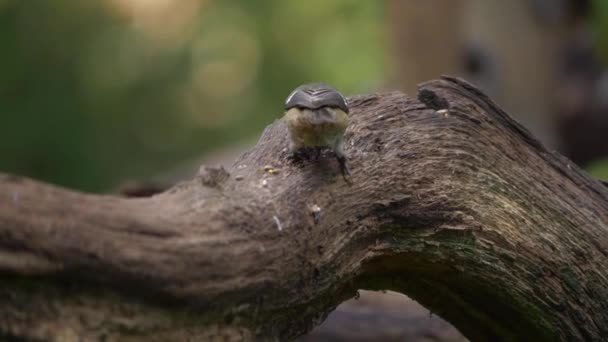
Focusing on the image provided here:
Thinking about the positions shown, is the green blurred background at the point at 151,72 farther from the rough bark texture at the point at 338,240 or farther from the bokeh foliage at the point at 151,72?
the rough bark texture at the point at 338,240

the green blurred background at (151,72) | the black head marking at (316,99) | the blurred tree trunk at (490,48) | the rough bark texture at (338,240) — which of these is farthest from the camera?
the green blurred background at (151,72)

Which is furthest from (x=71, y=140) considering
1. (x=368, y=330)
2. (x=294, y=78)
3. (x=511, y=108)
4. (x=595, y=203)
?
(x=595, y=203)

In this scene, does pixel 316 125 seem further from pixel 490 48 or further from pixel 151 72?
pixel 151 72

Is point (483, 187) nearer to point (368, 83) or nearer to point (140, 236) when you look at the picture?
point (140, 236)

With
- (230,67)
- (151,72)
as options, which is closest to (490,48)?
(230,67)

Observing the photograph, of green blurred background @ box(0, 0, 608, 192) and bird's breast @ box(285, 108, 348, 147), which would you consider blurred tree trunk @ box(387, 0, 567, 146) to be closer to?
green blurred background @ box(0, 0, 608, 192)

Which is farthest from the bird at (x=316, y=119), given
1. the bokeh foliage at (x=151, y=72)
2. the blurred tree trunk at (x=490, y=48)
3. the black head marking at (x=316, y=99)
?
the bokeh foliage at (x=151, y=72)

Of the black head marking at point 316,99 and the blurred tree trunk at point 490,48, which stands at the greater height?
the blurred tree trunk at point 490,48
